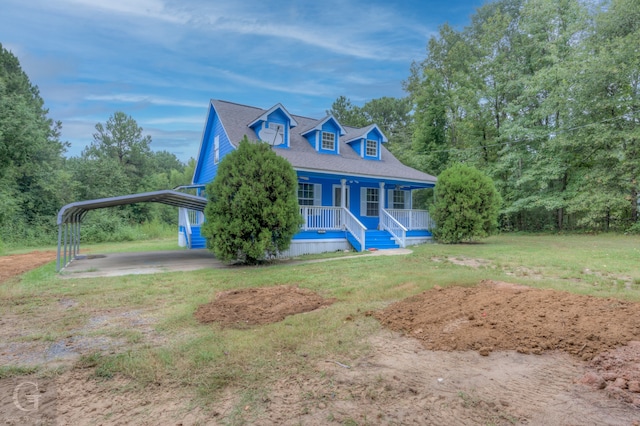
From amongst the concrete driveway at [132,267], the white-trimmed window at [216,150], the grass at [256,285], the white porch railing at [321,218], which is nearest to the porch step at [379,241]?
the white porch railing at [321,218]

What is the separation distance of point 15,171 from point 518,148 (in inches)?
1214

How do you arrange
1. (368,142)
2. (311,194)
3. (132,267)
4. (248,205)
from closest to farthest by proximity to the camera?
(248,205), (132,267), (311,194), (368,142)

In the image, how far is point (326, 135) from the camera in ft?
53.9

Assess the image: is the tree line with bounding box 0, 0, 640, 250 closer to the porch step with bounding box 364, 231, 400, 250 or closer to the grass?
the porch step with bounding box 364, 231, 400, 250

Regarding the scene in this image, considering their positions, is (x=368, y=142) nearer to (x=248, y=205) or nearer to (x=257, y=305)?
(x=248, y=205)

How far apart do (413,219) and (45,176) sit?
23557 mm

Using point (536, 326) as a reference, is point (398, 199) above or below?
above

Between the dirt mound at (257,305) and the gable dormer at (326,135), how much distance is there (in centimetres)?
1087

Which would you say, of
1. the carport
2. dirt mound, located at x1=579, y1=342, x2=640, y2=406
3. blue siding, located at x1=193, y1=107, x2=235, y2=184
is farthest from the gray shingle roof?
dirt mound, located at x1=579, y1=342, x2=640, y2=406

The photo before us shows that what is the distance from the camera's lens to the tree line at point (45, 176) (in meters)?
19.0

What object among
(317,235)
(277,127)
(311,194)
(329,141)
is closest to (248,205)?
(317,235)

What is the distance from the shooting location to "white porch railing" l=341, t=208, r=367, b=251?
41.4 ft

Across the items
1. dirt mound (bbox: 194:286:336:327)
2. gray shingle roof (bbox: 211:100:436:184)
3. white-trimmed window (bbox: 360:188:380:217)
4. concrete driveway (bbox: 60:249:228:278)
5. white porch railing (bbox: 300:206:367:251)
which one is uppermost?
gray shingle roof (bbox: 211:100:436:184)

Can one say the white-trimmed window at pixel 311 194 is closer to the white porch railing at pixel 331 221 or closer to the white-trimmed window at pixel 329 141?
the white porch railing at pixel 331 221
